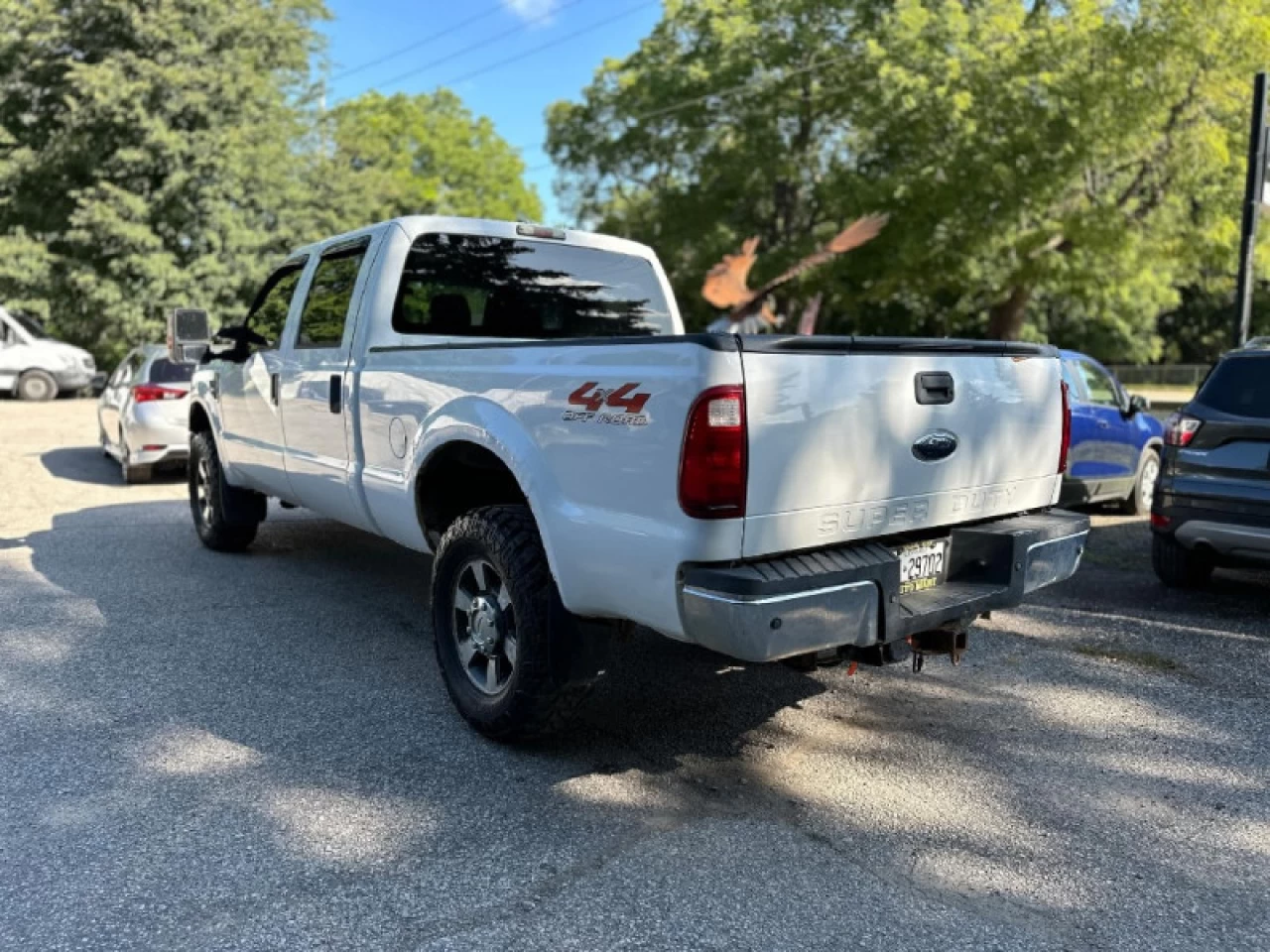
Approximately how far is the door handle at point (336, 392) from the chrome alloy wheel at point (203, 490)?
2.46 m

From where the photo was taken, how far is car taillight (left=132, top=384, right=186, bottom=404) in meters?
10.1

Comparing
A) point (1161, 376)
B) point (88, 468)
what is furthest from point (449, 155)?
point (88, 468)

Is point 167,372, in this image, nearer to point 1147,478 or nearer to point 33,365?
point 1147,478

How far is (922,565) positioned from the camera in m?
3.67

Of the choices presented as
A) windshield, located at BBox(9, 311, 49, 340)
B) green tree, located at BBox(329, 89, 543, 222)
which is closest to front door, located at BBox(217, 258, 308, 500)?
windshield, located at BBox(9, 311, 49, 340)

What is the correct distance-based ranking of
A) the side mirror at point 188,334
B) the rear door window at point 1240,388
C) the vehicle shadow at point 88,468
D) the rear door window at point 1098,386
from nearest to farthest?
the rear door window at point 1240,388
the side mirror at point 188,334
the rear door window at point 1098,386
the vehicle shadow at point 88,468

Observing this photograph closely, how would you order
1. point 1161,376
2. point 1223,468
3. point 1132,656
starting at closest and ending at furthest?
point 1132,656
point 1223,468
point 1161,376

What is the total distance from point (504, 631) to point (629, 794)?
78 centimetres

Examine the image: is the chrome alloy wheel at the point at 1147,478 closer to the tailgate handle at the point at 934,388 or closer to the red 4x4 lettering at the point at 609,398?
the tailgate handle at the point at 934,388

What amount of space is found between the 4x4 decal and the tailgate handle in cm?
100

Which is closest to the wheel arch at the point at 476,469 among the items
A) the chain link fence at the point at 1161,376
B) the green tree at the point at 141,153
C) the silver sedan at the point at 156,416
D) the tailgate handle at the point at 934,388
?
the tailgate handle at the point at 934,388

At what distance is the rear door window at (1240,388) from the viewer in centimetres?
597

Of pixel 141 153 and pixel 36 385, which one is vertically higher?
pixel 141 153

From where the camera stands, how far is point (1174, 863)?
3182mm
